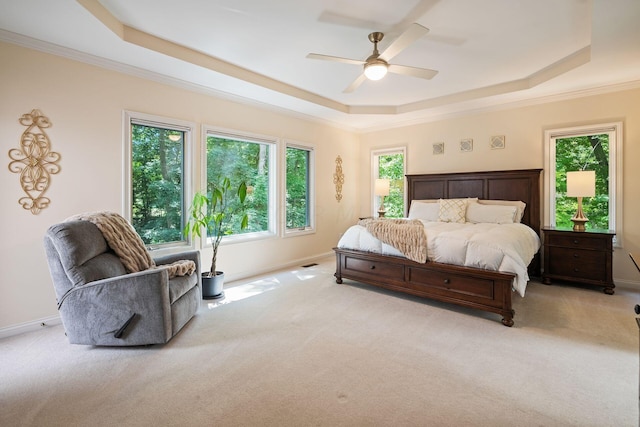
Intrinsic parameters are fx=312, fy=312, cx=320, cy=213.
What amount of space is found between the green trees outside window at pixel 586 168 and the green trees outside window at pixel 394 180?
2.48 m

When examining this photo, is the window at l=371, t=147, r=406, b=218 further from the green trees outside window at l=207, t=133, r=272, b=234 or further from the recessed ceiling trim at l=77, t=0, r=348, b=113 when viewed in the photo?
the green trees outside window at l=207, t=133, r=272, b=234

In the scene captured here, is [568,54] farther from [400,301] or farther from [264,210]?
[264,210]

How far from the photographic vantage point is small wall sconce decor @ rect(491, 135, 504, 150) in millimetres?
4961

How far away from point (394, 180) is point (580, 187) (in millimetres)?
2985

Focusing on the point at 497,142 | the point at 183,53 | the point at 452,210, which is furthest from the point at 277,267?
the point at 497,142

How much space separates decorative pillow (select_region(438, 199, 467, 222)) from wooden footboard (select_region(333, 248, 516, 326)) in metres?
1.55

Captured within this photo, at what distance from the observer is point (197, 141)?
4.04 m

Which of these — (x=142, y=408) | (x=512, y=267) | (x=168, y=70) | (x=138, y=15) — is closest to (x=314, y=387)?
(x=142, y=408)

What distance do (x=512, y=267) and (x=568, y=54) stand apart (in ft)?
8.46

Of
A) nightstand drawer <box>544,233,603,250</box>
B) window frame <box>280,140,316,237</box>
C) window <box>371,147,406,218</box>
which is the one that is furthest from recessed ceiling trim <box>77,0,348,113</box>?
nightstand drawer <box>544,233,603,250</box>

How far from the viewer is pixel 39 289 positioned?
2.94 m

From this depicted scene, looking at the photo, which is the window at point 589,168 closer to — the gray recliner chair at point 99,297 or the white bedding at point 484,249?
the white bedding at point 484,249

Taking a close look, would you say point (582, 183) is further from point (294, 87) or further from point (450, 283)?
point (294, 87)

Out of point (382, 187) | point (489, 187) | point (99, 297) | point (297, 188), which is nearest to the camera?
point (99, 297)
